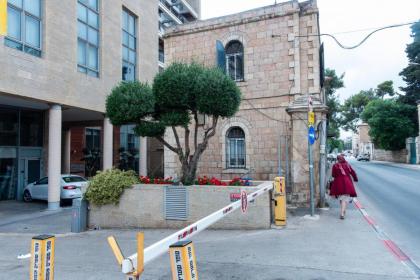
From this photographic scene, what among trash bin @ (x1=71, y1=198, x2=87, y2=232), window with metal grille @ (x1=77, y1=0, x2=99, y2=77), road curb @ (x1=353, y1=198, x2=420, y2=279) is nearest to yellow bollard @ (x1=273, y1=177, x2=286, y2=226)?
road curb @ (x1=353, y1=198, x2=420, y2=279)

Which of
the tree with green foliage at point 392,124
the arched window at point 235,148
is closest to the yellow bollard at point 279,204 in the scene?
the arched window at point 235,148

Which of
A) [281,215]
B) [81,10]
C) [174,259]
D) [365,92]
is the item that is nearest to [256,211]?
[281,215]

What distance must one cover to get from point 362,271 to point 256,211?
3.19m

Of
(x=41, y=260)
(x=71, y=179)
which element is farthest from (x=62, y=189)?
(x=41, y=260)

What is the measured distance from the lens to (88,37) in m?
16.4

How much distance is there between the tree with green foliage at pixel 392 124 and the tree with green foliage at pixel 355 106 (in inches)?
641

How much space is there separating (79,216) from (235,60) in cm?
823

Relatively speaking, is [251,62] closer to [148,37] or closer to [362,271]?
[362,271]

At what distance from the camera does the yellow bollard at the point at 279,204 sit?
809 cm

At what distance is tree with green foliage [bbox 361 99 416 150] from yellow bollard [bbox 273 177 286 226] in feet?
126

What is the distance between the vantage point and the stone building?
11.2 metres

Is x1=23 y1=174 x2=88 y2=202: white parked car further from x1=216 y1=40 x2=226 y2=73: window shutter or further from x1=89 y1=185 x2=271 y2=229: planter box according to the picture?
x1=216 y1=40 x2=226 y2=73: window shutter

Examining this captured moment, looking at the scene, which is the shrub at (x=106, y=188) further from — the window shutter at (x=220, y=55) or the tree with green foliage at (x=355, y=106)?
the tree with green foliage at (x=355, y=106)

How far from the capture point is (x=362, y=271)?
16.7 ft
